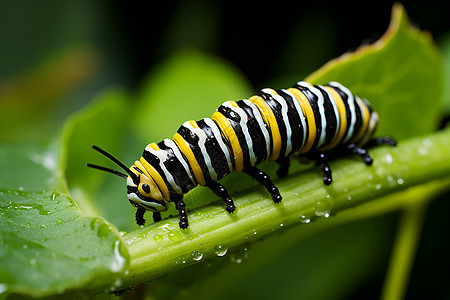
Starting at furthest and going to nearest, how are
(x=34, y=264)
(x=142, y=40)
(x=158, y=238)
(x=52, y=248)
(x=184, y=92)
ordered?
(x=142, y=40) → (x=184, y=92) → (x=158, y=238) → (x=52, y=248) → (x=34, y=264)

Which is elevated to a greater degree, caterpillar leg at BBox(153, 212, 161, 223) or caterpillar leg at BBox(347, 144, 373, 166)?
caterpillar leg at BBox(347, 144, 373, 166)

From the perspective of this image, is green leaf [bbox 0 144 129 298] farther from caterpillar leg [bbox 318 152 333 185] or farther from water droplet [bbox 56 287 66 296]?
caterpillar leg [bbox 318 152 333 185]

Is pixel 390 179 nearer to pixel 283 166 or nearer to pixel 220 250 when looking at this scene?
pixel 283 166

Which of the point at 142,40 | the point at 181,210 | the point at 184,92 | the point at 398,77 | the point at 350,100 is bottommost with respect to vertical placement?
the point at 181,210

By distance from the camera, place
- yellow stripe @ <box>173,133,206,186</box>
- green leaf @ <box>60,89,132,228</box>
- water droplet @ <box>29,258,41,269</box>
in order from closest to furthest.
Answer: water droplet @ <box>29,258,41,269</box> → yellow stripe @ <box>173,133,206,186</box> → green leaf @ <box>60,89,132,228</box>

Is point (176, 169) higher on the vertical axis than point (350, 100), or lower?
lower

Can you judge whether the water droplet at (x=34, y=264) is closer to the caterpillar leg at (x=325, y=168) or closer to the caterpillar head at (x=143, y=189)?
the caterpillar head at (x=143, y=189)

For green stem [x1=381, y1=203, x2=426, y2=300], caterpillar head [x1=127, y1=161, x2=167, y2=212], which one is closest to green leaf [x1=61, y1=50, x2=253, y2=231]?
caterpillar head [x1=127, y1=161, x2=167, y2=212]

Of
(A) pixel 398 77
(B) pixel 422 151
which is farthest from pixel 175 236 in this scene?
(A) pixel 398 77
